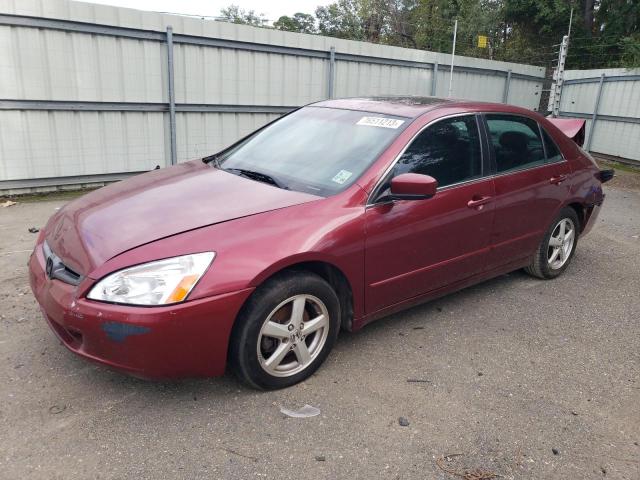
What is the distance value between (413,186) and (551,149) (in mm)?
2079

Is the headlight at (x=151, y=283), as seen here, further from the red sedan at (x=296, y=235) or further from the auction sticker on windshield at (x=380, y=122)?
the auction sticker on windshield at (x=380, y=122)

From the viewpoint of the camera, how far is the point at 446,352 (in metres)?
3.48

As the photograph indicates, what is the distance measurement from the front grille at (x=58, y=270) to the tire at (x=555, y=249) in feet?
12.2

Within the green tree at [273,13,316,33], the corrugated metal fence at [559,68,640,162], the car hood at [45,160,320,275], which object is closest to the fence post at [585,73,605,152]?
the corrugated metal fence at [559,68,640,162]

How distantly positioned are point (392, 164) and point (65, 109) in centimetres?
591

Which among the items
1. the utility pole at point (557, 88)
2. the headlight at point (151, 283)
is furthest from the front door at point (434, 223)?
the utility pole at point (557, 88)

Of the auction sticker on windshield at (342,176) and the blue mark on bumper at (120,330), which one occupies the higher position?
the auction sticker on windshield at (342,176)

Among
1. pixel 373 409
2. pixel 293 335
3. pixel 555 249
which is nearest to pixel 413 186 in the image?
pixel 293 335

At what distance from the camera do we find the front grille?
266cm

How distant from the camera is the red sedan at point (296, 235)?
253 cm

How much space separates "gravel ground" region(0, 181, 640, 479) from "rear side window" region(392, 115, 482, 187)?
1.11 meters

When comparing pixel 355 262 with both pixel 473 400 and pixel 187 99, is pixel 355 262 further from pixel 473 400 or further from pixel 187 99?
pixel 187 99

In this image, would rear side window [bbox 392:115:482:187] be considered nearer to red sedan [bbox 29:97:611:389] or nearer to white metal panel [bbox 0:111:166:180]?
red sedan [bbox 29:97:611:389]

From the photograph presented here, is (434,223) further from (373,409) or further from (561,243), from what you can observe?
(561,243)
